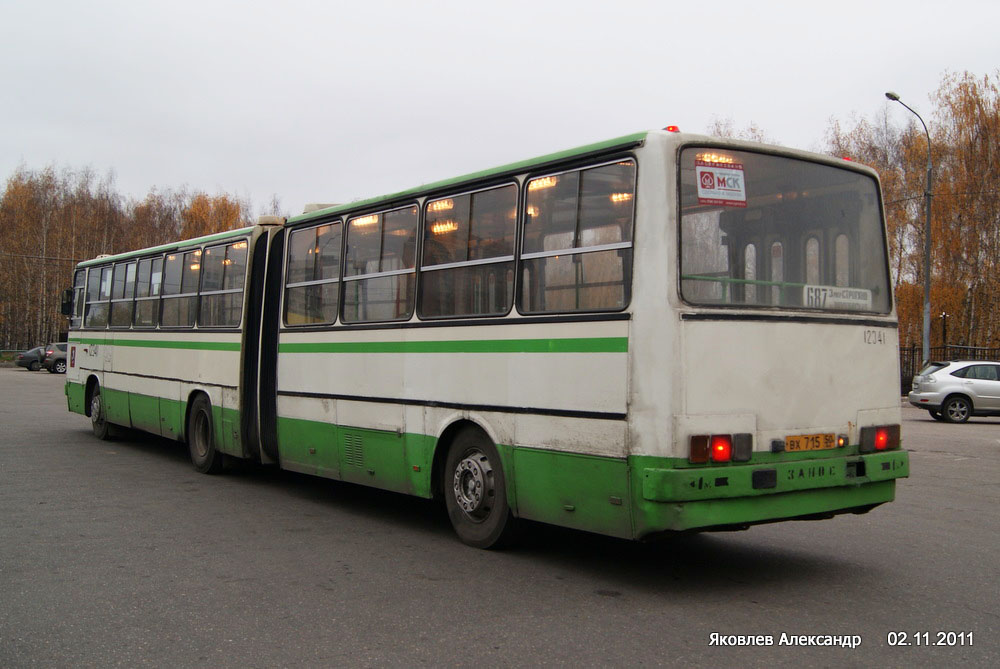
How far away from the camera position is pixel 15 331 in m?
71.9

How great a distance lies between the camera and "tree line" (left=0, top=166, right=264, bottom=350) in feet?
217

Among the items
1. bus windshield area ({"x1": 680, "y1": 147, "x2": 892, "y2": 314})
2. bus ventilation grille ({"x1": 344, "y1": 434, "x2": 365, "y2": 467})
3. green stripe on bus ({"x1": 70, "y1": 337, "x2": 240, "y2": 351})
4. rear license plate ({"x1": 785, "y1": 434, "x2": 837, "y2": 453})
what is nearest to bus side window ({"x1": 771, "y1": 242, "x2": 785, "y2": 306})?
bus windshield area ({"x1": 680, "y1": 147, "x2": 892, "y2": 314})

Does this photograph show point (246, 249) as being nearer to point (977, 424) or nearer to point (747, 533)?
point (747, 533)

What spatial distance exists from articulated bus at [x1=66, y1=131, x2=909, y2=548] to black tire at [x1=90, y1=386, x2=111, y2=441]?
8286mm

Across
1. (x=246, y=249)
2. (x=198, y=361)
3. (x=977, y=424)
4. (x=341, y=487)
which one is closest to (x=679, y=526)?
(x=341, y=487)

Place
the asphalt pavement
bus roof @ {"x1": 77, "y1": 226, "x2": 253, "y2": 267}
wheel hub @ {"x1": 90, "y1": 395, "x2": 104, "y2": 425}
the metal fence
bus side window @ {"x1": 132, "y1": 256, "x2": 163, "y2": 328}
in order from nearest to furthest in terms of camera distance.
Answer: the asphalt pavement → bus roof @ {"x1": 77, "y1": 226, "x2": 253, "y2": 267} → bus side window @ {"x1": 132, "y1": 256, "x2": 163, "y2": 328} → wheel hub @ {"x1": 90, "y1": 395, "x2": 104, "y2": 425} → the metal fence

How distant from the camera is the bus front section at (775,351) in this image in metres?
6.11

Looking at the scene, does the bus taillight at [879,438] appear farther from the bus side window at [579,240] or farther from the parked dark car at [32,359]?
the parked dark car at [32,359]

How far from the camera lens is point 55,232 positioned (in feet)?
224

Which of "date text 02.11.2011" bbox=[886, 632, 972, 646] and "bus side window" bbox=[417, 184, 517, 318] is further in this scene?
"bus side window" bbox=[417, 184, 517, 318]

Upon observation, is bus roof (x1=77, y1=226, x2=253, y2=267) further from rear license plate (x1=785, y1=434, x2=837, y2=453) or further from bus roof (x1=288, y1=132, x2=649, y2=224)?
rear license plate (x1=785, y1=434, x2=837, y2=453)

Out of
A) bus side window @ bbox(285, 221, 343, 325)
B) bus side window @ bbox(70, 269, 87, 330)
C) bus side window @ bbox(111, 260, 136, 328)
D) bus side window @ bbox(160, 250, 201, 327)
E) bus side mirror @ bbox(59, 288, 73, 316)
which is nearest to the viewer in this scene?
bus side window @ bbox(285, 221, 343, 325)

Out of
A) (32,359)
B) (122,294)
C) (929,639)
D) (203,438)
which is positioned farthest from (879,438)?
(32,359)

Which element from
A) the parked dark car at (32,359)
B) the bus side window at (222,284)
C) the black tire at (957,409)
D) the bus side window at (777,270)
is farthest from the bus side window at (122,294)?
the parked dark car at (32,359)
